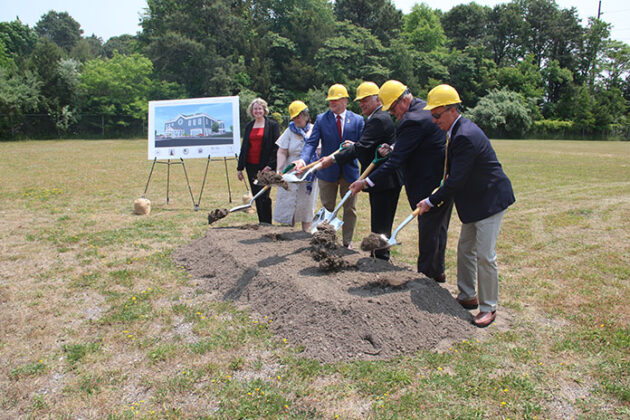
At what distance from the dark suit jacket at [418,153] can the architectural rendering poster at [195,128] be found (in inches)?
235

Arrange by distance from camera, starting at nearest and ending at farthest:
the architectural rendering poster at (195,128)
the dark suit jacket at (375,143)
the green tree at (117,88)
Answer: the dark suit jacket at (375,143) → the architectural rendering poster at (195,128) → the green tree at (117,88)

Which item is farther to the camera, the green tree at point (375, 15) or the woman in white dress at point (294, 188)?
the green tree at point (375, 15)

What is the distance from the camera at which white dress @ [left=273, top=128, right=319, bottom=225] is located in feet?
21.7

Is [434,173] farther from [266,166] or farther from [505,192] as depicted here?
[266,166]

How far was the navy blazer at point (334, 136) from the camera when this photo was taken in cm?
587

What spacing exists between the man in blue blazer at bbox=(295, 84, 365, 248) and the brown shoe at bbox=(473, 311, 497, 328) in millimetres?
2461

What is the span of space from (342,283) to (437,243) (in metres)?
1.17

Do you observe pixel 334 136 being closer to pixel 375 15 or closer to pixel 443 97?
pixel 443 97

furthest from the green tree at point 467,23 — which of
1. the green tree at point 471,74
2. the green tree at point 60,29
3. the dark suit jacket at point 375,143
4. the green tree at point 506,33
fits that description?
the green tree at point 60,29

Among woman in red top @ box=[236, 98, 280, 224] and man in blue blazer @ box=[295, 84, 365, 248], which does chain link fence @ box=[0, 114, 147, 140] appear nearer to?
woman in red top @ box=[236, 98, 280, 224]

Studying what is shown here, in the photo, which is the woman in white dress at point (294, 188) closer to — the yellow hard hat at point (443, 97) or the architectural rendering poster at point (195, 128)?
the yellow hard hat at point (443, 97)

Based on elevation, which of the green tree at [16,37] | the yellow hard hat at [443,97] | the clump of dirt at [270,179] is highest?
the green tree at [16,37]

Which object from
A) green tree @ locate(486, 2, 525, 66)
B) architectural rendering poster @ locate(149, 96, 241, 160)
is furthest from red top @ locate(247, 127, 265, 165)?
green tree @ locate(486, 2, 525, 66)

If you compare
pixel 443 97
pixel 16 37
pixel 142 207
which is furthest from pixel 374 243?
pixel 16 37
